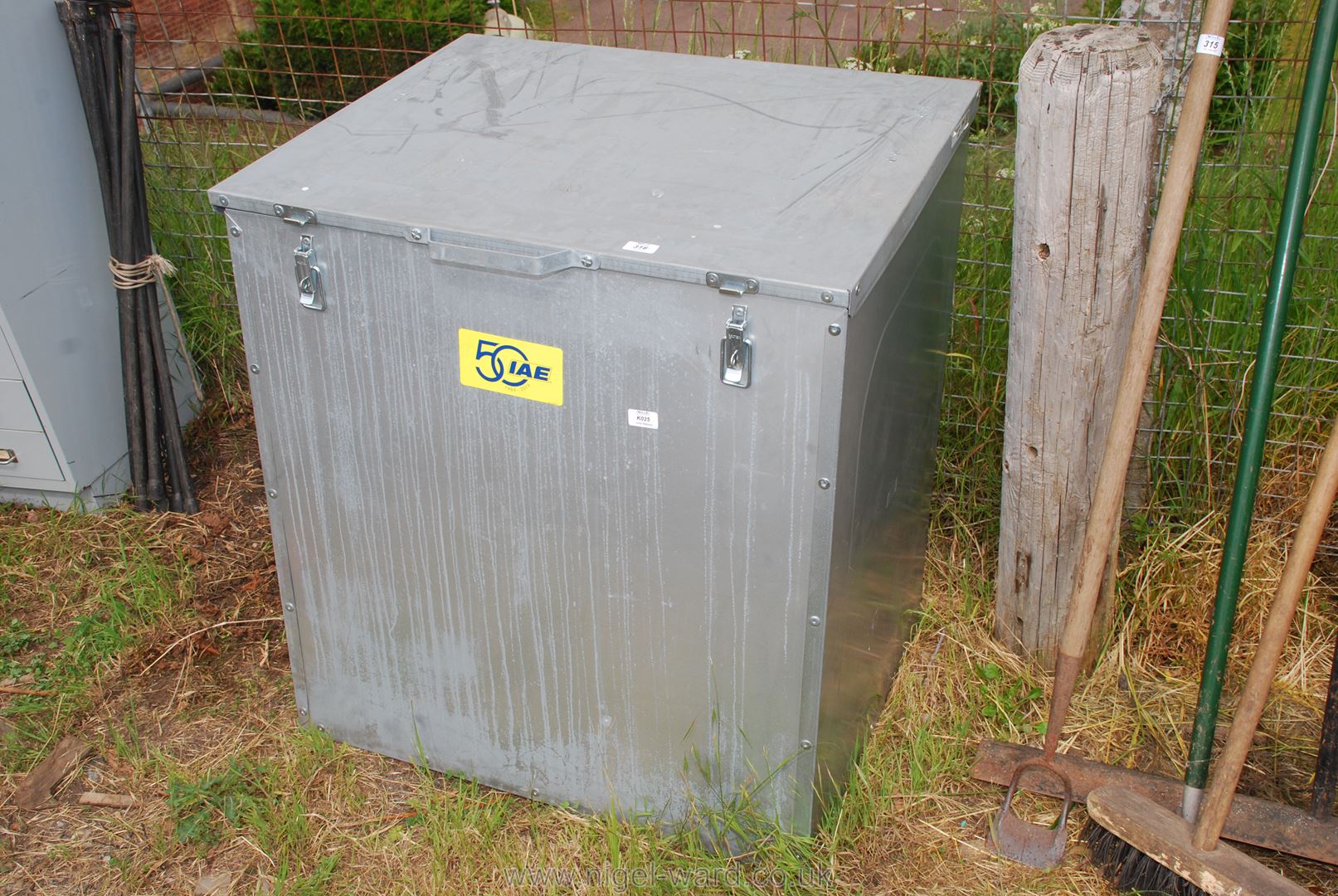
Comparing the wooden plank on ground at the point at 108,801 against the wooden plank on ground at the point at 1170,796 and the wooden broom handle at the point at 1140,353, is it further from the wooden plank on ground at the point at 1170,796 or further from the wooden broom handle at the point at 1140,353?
the wooden broom handle at the point at 1140,353

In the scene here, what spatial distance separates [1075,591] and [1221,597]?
0.85 ft

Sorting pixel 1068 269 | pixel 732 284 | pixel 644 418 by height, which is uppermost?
pixel 732 284

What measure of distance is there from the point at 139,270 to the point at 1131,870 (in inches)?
111

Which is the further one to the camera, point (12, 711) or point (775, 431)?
point (12, 711)

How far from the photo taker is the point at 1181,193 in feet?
6.81

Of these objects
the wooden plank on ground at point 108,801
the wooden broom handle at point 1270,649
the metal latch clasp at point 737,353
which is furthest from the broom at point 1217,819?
the wooden plank on ground at point 108,801

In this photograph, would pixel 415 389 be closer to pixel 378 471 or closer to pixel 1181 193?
pixel 378 471

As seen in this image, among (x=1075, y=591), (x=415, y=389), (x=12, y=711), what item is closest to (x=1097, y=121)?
(x=1075, y=591)

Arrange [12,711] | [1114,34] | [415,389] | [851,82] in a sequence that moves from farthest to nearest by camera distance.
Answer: [12,711] → [851,82] → [1114,34] → [415,389]

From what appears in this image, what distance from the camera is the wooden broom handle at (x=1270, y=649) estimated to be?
2045 millimetres

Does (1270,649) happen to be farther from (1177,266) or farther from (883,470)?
(1177,266)

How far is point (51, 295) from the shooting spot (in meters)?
3.28

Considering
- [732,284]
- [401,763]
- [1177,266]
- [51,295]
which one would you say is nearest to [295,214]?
[732,284]

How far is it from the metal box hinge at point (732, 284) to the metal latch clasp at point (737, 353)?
0.03 metres
